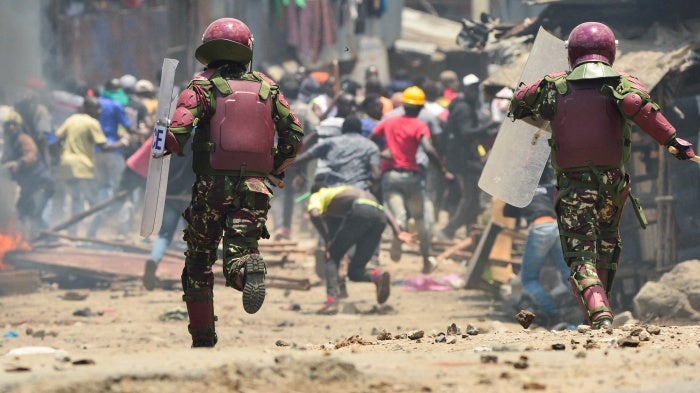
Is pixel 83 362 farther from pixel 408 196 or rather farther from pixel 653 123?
pixel 408 196

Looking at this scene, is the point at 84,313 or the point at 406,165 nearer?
the point at 84,313

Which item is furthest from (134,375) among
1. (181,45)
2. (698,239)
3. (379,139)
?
(181,45)

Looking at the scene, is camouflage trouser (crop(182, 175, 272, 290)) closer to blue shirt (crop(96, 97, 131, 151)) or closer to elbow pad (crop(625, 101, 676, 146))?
elbow pad (crop(625, 101, 676, 146))

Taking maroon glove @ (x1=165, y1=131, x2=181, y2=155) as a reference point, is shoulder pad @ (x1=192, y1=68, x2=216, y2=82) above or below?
above

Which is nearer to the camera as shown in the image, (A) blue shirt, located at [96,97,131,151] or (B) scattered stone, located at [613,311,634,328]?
(B) scattered stone, located at [613,311,634,328]

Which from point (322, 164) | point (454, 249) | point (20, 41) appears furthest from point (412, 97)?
point (20, 41)

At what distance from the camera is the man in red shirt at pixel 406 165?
15594 mm

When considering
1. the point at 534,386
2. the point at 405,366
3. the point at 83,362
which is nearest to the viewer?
the point at 534,386

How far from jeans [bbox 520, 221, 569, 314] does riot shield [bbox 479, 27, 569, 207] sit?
8.57ft

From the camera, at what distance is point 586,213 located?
7961 millimetres

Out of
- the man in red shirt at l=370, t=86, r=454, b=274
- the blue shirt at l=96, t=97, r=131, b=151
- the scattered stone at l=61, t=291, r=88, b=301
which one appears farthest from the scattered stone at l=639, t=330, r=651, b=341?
the blue shirt at l=96, t=97, r=131, b=151

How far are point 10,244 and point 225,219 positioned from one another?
9276 mm

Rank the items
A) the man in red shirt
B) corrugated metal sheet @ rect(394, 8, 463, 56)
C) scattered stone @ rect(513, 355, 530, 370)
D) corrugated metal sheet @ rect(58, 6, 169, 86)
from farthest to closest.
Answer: corrugated metal sheet @ rect(58, 6, 169, 86) → corrugated metal sheet @ rect(394, 8, 463, 56) → the man in red shirt → scattered stone @ rect(513, 355, 530, 370)

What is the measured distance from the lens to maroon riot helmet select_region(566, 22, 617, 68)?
314 inches
